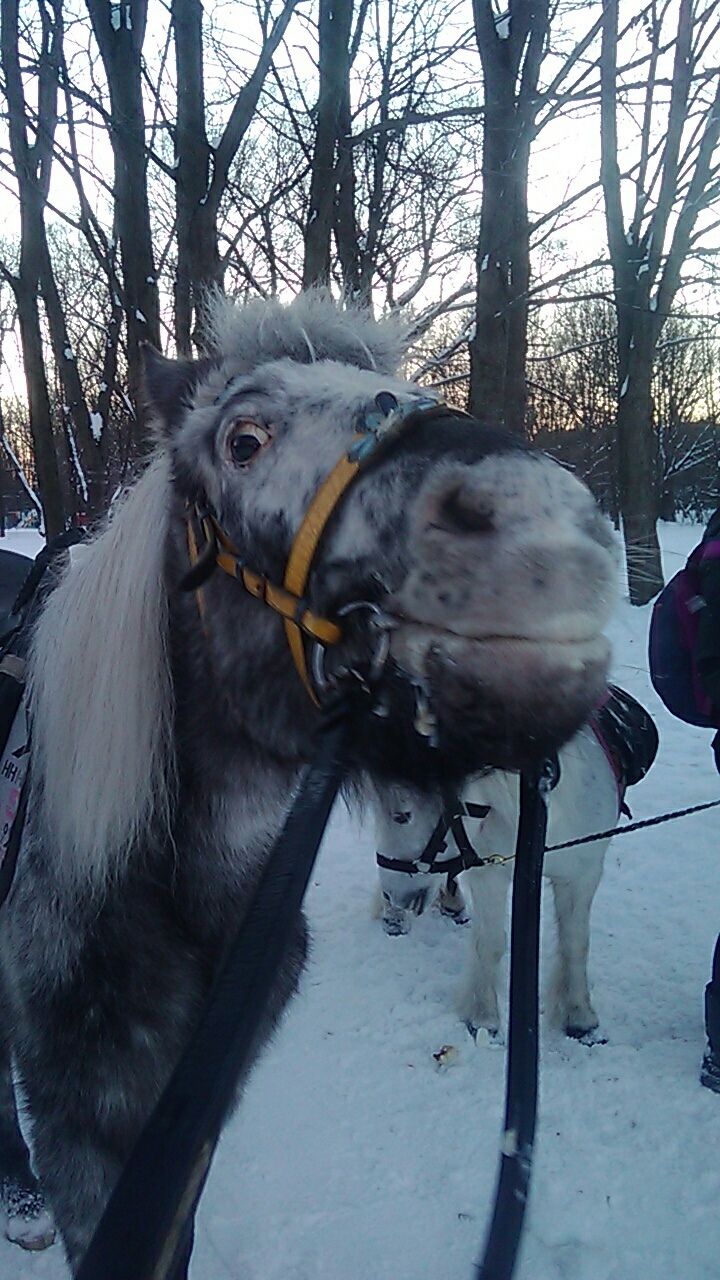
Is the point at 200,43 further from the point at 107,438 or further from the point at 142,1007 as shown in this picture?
the point at 142,1007

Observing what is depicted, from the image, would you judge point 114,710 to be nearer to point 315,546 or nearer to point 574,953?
point 315,546

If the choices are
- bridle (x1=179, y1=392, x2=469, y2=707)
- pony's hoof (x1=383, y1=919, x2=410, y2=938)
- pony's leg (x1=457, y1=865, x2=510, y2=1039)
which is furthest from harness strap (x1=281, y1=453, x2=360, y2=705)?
pony's hoof (x1=383, y1=919, x2=410, y2=938)

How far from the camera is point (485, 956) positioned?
11.4 ft

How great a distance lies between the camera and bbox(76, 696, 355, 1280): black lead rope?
0.70m

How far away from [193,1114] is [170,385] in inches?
54.9

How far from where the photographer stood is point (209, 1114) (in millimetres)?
735

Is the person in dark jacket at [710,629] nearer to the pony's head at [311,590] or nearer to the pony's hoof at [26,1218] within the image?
the pony's head at [311,590]

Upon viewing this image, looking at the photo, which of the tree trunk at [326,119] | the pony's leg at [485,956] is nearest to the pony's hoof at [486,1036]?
the pony's leg at [485,956]

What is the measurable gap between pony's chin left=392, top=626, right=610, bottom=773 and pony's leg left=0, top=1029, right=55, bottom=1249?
2143mm

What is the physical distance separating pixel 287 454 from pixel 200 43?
25.5 ft

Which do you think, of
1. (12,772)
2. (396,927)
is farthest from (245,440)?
(396,927)

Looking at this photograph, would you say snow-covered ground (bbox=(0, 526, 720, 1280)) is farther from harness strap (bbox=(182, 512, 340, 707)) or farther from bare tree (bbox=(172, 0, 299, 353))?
bare tree (bbox=(172, 0, 299, 353))

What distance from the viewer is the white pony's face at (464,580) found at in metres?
1.01

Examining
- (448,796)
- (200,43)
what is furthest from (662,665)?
(200,43)
